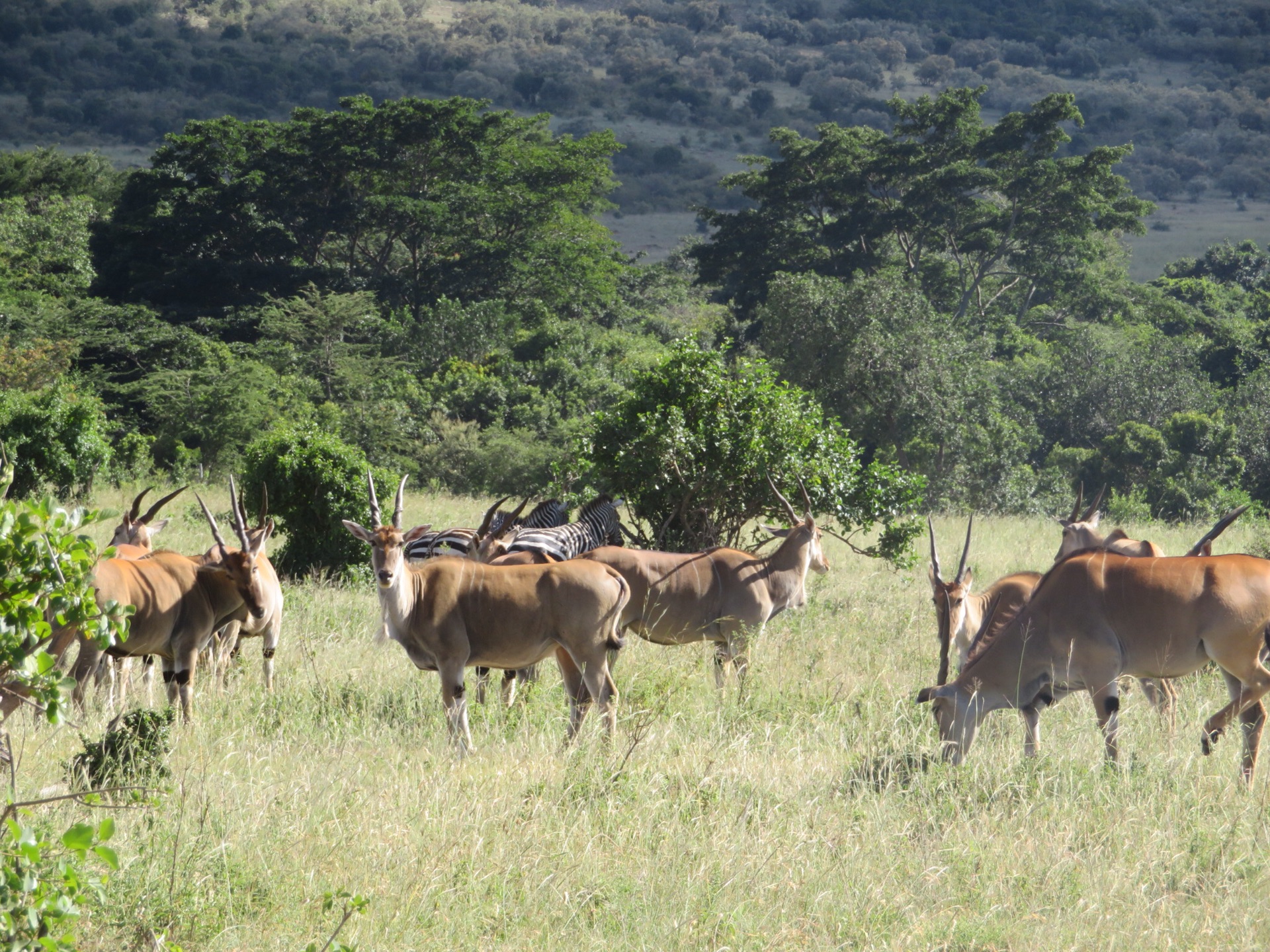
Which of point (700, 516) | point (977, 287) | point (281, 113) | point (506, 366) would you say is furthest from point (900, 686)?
point (281, 113)

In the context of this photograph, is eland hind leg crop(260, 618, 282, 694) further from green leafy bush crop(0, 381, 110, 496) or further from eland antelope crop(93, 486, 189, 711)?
green leafy bush crop(0, 381, 110, 496)

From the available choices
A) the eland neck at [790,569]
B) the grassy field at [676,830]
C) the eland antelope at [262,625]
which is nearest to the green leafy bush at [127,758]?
the grassy field at [676,830]

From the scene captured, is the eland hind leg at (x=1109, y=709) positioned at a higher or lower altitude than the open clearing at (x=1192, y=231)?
higher

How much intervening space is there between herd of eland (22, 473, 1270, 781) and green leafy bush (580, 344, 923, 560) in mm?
2470

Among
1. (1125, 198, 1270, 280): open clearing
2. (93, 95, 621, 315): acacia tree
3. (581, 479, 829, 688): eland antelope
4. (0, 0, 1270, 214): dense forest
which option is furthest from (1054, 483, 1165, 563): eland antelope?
(0, 0, 1270, 214): dense forest

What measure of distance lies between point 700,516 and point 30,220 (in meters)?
32.1

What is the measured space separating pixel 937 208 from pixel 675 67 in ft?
296

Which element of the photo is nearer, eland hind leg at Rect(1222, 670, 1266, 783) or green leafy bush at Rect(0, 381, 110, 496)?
eland hind leg at Rect(1222, 670, 1266, 783)

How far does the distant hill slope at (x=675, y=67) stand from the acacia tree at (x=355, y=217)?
51447 mm

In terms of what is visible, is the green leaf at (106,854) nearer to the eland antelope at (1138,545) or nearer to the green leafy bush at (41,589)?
the green leafy bush at (41,589)

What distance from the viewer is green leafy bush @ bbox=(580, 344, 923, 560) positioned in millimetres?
11484

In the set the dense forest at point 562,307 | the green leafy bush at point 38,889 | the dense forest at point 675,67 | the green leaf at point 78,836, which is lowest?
the dense forest at point 562,307

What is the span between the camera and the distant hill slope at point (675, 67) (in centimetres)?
9831

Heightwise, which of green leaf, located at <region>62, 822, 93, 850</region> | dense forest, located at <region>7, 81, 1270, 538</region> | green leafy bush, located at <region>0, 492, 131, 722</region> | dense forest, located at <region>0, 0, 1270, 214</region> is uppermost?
dense forest, located at <region>0, 0, 1270, 214</region>
